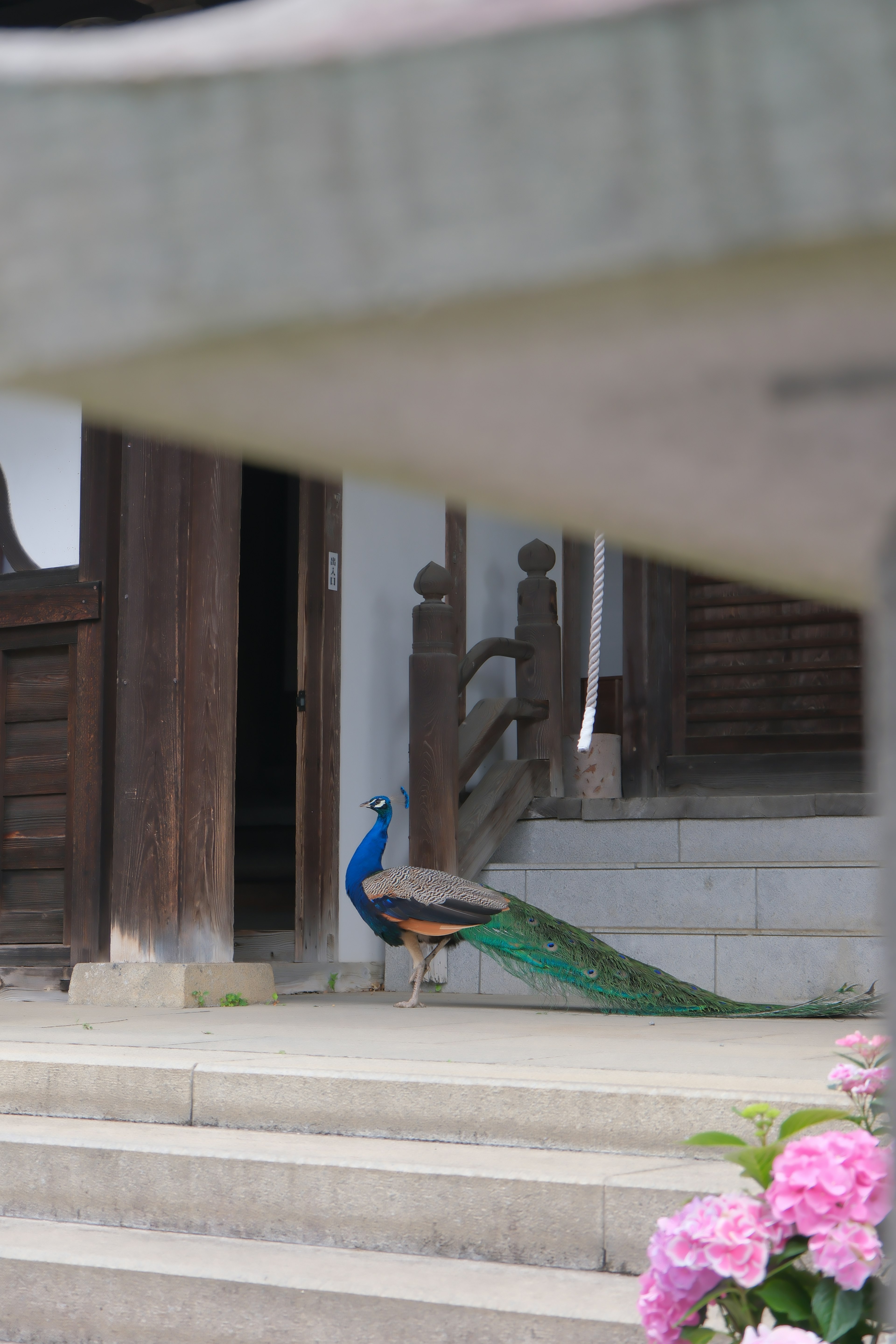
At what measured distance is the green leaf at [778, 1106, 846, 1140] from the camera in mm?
1513

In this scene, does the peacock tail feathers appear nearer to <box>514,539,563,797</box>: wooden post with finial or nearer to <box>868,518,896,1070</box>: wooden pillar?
<box>514,539,563,797</box>: wooden post with finial

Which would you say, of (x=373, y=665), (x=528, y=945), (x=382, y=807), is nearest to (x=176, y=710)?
(x=382, y=807)

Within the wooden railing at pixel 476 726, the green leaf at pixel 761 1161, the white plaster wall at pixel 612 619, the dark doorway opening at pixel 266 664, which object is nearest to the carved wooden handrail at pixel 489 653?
the wooden railing at pixel 476 726

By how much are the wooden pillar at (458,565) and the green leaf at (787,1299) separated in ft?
16.9

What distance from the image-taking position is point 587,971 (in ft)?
15.4

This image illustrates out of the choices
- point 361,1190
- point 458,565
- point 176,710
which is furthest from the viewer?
point 458,565

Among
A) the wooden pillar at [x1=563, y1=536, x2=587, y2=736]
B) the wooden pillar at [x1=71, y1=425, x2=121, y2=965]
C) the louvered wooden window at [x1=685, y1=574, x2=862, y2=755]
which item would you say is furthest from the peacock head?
the louvered wooden window at [x1=685, y1=574, x2=862, y2=755]

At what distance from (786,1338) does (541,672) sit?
17.4 ft

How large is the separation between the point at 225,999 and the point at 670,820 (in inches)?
77.0

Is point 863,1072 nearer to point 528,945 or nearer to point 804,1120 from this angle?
point 804,1120

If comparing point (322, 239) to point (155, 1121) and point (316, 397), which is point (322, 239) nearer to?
point (316, 397)

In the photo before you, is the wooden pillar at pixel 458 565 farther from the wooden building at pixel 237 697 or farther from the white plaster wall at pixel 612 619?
the white plaster wall at pixel 612 619

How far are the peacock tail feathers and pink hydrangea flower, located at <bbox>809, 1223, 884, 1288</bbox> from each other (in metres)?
3.18

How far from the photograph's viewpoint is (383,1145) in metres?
→ 2.77
